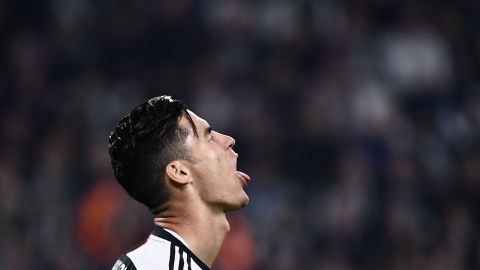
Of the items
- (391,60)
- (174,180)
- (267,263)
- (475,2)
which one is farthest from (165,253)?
(475,2)

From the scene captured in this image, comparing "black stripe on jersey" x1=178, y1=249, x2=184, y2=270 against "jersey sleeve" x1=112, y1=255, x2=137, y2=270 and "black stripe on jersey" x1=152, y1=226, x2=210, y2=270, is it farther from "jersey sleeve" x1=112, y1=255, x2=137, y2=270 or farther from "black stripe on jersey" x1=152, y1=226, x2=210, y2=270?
"jersey sleeve" x1=112, y1=255, x2=137, y2=270

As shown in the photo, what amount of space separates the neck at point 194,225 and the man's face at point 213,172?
5cm

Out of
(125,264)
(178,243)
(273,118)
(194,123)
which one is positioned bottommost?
(125,264)

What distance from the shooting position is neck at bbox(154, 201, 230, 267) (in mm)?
3158

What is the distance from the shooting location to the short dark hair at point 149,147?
3.10 metres

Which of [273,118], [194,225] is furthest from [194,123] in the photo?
[273,118]

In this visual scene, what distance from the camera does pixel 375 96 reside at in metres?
8.30

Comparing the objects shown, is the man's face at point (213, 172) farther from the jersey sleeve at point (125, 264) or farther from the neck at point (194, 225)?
the jersey sleeve at point (125, 264)

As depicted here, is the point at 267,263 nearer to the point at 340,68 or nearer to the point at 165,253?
the point at 340,68

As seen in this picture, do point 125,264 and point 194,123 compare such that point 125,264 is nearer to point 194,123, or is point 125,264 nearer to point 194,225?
point 194,225

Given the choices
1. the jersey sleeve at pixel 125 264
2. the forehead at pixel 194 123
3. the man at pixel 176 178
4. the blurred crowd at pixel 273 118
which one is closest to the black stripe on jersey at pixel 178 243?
the man at pixel 176 178

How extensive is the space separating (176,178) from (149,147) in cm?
13

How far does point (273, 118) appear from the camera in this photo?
8.19m

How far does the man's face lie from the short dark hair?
43mm
